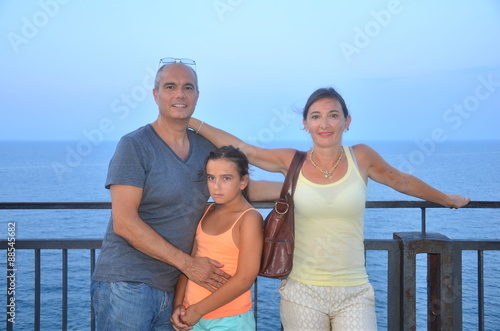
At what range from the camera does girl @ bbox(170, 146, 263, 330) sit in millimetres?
2283

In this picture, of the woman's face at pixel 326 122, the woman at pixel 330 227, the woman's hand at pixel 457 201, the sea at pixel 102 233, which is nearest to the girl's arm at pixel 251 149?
the woman at pixel 330 227

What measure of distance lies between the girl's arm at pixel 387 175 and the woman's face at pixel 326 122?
0.17 m

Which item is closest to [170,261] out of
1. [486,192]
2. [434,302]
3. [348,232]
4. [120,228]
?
[120,228]

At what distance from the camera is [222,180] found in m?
2.42

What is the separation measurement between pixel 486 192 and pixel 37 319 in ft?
225

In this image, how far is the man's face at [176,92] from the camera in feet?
8.05

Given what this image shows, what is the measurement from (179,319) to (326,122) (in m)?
1.29

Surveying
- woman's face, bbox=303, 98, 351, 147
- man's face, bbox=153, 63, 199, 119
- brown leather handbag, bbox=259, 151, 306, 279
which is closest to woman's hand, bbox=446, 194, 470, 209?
woman's face, bbox=303, 98, 351, 147

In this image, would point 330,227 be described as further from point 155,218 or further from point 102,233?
point 102,233

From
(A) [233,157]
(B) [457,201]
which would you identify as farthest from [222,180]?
(B) [457,201]

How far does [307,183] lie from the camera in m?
2.50

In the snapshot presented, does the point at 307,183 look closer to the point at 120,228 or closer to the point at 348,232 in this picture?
the point at 348,232

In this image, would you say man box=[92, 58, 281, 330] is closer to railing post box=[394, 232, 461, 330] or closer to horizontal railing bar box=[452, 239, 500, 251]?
railing post box=[394, 232, 461, 330]

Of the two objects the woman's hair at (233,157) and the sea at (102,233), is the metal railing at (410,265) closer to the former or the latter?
the woman's hair at (233,157)
